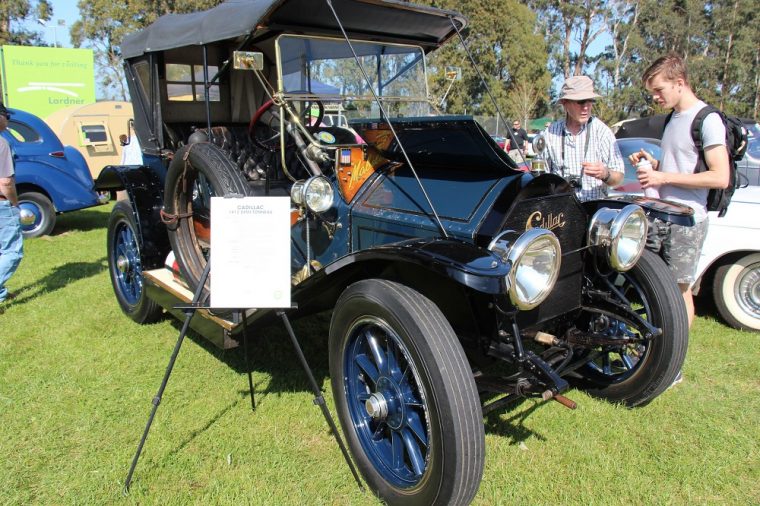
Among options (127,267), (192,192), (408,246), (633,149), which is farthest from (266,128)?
(633,149)

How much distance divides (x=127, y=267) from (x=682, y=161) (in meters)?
4.05

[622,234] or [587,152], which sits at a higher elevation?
[587,152]

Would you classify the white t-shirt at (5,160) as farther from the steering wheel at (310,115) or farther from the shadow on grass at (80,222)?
the shadow on grass at (80,222)

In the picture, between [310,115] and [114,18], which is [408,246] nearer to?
[310,115]

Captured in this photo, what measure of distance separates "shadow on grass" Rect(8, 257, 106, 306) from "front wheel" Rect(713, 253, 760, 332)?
6056mm

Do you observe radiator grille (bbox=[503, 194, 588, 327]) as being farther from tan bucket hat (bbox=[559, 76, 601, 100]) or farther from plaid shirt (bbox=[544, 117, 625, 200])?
tan bucket hat (bbox=[559, 76, 601, 100])

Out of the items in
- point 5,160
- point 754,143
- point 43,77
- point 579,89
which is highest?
point 43,77

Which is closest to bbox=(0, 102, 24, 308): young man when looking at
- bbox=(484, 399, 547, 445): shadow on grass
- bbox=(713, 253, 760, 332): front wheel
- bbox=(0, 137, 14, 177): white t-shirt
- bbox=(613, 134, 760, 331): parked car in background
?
bbox=(0, 137, 14, 177): white t-shirt

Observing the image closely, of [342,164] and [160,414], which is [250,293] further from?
[160,414]

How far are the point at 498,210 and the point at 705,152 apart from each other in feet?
4.84

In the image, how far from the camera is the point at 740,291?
4465 millimetres

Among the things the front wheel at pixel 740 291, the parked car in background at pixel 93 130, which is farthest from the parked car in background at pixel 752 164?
the parked car in background at pixel 93 130

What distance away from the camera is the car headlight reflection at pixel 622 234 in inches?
103

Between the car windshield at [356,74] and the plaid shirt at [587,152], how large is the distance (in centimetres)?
92
